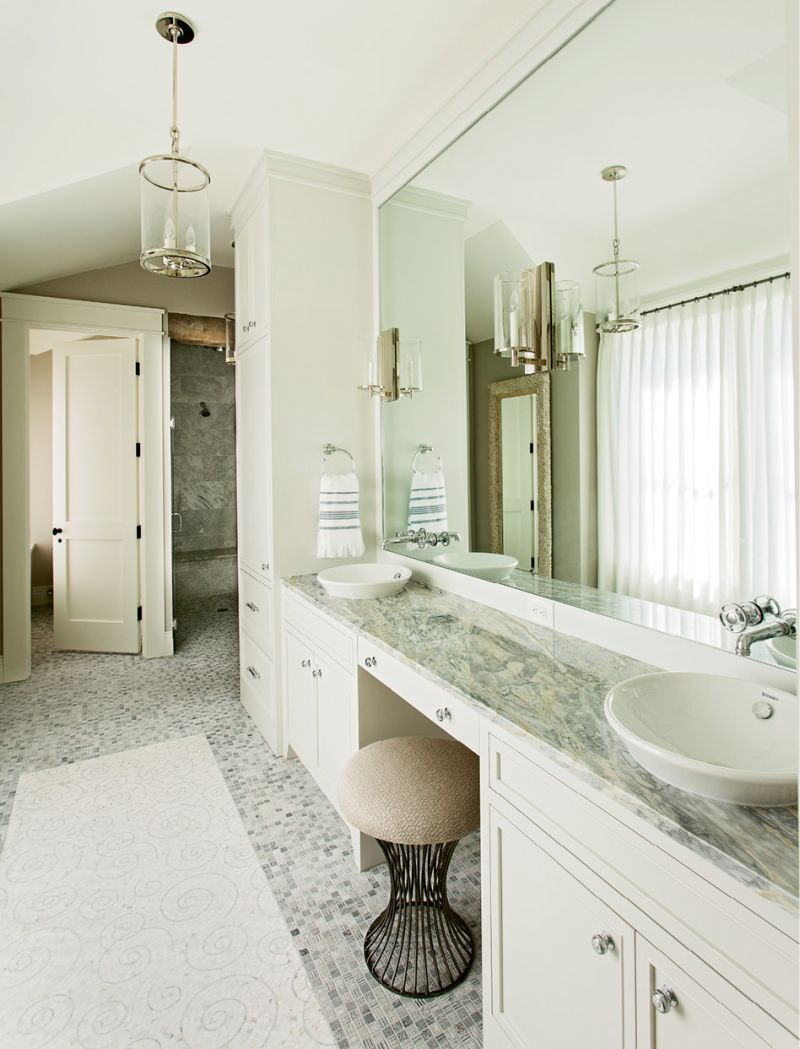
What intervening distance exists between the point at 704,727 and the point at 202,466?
5.69 m

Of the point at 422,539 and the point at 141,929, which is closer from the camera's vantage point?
the point at 141,929

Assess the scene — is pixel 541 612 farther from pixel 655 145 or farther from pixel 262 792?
pixel 262 792

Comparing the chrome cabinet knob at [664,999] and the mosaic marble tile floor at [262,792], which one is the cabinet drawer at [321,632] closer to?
the mosaic marble tile floor at [262,792]

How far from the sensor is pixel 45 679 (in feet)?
12.6

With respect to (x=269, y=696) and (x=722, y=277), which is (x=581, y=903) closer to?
(x=722, y=277)

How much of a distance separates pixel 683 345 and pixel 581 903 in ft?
4.05

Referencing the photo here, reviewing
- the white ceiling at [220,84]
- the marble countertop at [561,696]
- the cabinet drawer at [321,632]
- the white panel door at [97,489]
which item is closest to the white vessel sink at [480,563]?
the marble countertop at [561,696]

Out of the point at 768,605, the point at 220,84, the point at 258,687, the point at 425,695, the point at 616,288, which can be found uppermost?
the point at 220,84

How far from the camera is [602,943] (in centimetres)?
94

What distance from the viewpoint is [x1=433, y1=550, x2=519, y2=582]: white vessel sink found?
6.87 feet

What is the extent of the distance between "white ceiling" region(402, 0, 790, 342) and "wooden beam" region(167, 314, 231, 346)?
291 cm

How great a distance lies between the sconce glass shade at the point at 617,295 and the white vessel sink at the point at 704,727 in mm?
939

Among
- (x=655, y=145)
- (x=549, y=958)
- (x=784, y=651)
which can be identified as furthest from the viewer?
(x=655, y=145)

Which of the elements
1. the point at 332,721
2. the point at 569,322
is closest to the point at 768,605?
the point at 569,322
